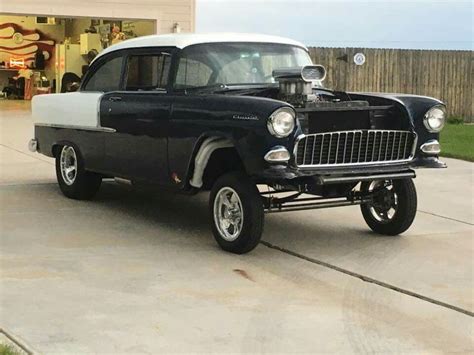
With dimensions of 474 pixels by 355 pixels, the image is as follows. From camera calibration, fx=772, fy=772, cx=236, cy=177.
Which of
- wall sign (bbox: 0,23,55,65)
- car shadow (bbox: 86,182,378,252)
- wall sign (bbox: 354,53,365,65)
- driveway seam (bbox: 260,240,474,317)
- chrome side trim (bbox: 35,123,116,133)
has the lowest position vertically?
driveway seam (bbox: 260,240,474,317)

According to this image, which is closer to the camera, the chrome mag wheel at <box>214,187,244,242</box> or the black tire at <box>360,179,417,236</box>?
the chrome mag wheel at <box>214,187,244,242</box>

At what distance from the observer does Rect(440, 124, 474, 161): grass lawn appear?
13406mm

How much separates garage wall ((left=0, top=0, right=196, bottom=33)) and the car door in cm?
1341

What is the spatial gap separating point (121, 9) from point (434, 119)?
15865 mm

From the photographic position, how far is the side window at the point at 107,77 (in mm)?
8258

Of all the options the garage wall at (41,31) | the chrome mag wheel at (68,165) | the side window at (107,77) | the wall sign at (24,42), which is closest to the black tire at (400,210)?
the side window at (107,77)

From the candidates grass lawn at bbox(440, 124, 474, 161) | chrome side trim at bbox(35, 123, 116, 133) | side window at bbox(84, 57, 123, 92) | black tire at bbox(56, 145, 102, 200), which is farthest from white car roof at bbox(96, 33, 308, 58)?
grass lawn at bbox(440, 124, 474, 161)

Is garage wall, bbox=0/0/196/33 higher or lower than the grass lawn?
higher

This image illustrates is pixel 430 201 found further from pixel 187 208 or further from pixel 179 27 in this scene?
pixel 179 27

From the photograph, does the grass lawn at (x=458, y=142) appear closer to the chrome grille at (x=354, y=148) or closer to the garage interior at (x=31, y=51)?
the chrome grille at (x=354, y=148)

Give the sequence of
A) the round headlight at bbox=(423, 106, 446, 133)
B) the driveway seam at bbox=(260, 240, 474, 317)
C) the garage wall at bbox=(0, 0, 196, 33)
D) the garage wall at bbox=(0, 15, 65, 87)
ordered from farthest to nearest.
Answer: the garage wall at bbox=(0, 15, 65, 87), the garage wall at bbox=(0, 0, 196, 33), the round headlight at bbox=(423, 106, 446, 133), the driveway seam at bbox=(260, 240, 474, 317)

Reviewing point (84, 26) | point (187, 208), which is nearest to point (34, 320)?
point (187, 208)

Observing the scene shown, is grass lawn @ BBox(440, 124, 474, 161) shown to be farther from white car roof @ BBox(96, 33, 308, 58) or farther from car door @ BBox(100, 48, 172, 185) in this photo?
car door @ BBox(100, 48, 172, 185)

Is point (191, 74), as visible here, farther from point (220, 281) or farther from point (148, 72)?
point (220, 281)
